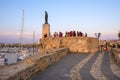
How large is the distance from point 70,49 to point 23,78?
57.2ft

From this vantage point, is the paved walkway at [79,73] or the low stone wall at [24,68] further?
the paved walkway at [79,73]

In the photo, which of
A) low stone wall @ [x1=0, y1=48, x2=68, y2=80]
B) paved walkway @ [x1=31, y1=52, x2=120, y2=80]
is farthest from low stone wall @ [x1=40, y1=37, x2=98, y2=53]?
low stone wall @ [x1=0, y1=48, x2=68, y2=80]

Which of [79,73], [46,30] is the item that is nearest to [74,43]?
[46,30]

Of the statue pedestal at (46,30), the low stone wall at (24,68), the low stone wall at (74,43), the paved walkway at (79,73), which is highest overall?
the statue pedestal at (46,30)

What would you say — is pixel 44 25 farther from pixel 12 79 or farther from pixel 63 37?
pixel 12 79

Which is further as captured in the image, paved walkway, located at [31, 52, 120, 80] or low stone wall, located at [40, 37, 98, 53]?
low stone wall, located at [40, 37, 98, 53]

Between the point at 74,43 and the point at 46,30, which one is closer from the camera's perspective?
the point at 74,43

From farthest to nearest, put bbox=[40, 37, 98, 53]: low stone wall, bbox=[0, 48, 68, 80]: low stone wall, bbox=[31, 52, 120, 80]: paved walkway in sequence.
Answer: bbox=[40, 37, 98, 53]: low stone wall → bbox=[31, 52, 120, 80]: paved walkway → bbox=[0, 48, 68, 80]: low stone wall

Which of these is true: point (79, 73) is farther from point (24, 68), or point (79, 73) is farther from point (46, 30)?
point (46, 30)

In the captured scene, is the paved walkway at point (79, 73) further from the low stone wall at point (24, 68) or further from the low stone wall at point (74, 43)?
the low stone wall at point (74, 43)

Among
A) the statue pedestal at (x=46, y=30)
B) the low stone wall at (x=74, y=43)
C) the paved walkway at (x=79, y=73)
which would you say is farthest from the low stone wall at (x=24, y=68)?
the statue pedestal at (x=46, y=30)

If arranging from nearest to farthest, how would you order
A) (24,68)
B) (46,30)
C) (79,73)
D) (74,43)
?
(24,68) → (79,73) → (74,43) → (46,30)

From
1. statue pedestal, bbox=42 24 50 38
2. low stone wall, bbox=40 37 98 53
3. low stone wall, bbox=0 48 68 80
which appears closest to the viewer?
low stone wall, bbox=0 48 68 80

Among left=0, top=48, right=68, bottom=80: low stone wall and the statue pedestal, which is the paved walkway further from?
the statue pedestal
